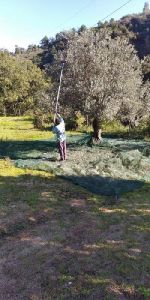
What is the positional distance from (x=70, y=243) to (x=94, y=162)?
9590mm

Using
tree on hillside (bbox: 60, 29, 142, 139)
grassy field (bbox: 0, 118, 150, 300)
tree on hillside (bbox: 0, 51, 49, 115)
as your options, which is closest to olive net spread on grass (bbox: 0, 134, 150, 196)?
grassy field (bbox: 0, 118, 150, 300)

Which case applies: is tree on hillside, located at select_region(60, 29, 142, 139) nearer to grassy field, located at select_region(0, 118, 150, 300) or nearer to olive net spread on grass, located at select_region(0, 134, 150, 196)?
olive net spread on grass, located at select_region(0, 134, 150, 196)

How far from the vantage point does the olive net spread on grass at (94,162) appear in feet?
59.8

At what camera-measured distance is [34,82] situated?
286ft

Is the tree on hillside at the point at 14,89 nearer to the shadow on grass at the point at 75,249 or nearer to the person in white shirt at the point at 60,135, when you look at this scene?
the person in white shirt at the point at 60,135

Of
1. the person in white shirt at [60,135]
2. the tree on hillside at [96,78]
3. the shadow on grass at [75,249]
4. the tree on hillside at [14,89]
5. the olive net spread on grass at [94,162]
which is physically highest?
the tree on hillside at [14,89]

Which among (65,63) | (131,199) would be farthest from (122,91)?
(131,199)

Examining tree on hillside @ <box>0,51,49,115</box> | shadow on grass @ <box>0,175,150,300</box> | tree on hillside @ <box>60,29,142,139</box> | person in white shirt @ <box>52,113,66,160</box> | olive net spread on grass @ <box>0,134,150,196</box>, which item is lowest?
shadow on grass @ <box>0,175,150,300</box>

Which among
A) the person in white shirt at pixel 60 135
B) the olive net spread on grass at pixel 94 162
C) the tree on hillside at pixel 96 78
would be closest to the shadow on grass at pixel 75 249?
the olive net spread on grass at pixel 94 162

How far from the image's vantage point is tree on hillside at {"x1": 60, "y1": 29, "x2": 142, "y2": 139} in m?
24.1

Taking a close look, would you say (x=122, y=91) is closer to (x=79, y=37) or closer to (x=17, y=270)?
(x=79, y=37)

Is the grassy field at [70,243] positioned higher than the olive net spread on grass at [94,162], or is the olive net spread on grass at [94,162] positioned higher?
the olive net spread on grass at [94,162]

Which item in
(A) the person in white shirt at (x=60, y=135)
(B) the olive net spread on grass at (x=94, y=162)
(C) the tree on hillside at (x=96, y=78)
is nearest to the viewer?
(B) the olive net spread on grass at (x=94, y=162)

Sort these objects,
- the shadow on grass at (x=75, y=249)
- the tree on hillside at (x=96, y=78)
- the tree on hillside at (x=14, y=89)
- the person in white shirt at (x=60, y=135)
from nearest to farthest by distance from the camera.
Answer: the shadow on grass at (x=75, y=249) < the person in white shirt at (x=60, y=135) < the tree on hillside at (x=96, y=78) < the tree on hillside at (x=14, y=89)
